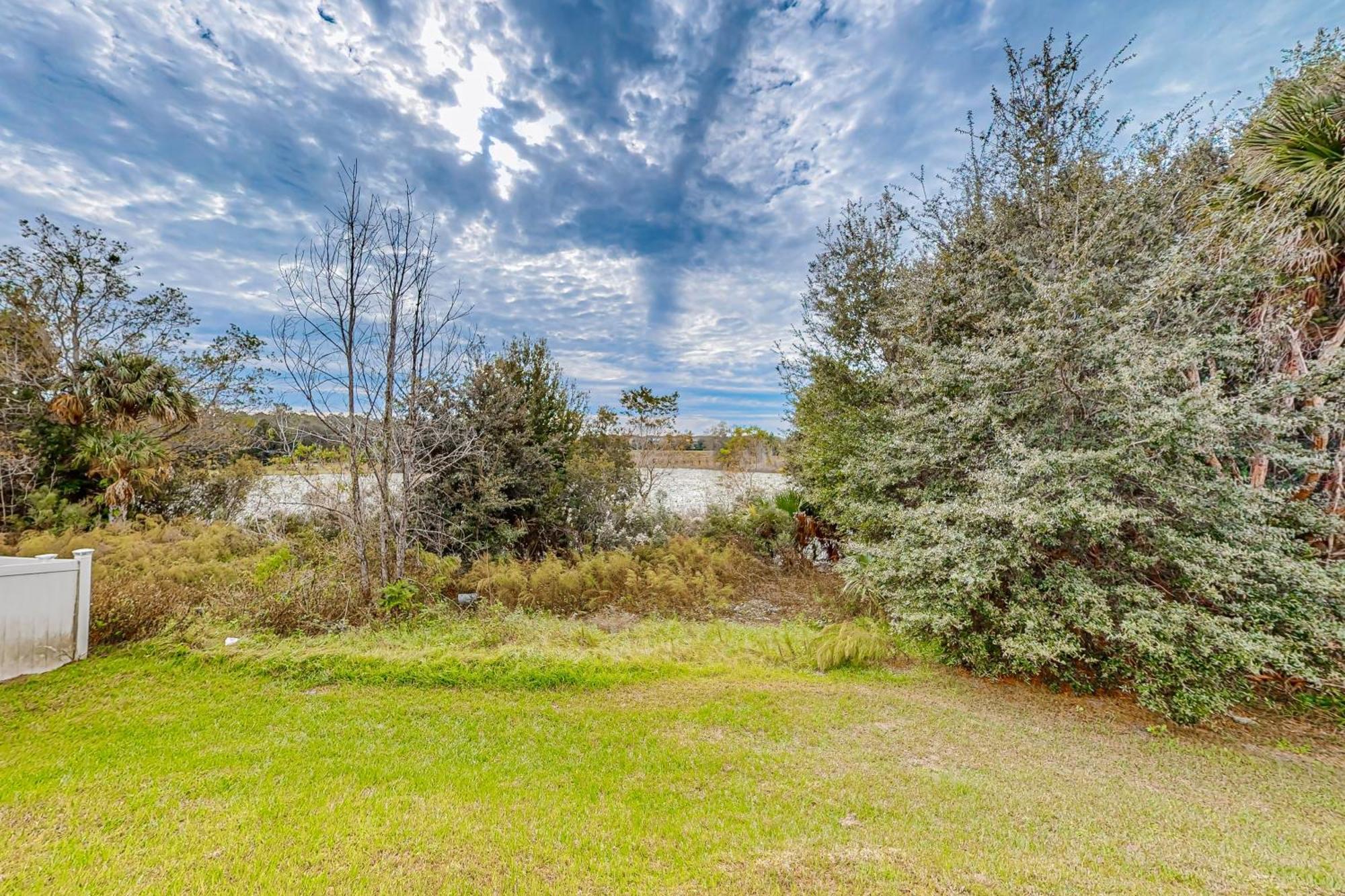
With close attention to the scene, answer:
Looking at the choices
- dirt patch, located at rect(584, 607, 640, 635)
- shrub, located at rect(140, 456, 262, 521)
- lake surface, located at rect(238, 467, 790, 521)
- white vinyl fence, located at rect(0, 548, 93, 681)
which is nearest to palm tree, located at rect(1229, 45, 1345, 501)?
A: dirt patch, located at rect(584, 607, 640, 635)

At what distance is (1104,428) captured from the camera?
479 centimetres

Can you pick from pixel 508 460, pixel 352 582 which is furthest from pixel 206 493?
pixel 352 582

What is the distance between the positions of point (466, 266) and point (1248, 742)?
A: 9343 millimetres

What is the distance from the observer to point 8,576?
161 inches

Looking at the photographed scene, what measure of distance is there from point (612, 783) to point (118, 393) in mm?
12415

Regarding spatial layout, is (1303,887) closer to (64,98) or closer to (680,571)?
(680,571)

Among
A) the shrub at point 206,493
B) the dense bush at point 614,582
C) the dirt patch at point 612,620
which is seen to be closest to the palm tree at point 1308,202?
the dense bush at point 614,582

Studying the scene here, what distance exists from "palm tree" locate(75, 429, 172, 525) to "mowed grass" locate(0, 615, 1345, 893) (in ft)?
22.2

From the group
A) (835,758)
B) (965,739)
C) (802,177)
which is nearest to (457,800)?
(835,758)

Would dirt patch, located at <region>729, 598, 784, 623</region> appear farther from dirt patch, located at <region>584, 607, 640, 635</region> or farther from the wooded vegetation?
dirt patch, located at <region>584, 607, 640, 635</region>

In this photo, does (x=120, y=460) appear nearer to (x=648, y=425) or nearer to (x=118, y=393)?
(x=118, y=393)

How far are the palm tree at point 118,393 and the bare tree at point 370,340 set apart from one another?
253 inches

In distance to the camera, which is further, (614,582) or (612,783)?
(614,582)

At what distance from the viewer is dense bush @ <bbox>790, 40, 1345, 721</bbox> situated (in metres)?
3.96
